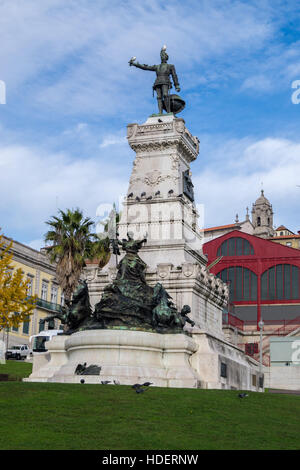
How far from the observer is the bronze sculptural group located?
29984mm

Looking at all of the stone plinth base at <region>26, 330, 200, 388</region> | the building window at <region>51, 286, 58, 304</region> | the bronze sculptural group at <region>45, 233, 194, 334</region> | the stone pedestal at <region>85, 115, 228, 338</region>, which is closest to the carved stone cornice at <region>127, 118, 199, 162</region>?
the stone pedestal at <region>85, 115, 228, 338</region>

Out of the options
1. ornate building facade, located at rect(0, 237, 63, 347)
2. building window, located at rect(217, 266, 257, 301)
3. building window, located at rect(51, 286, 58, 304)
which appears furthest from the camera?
building window, located at rect(51, 286, 58, 304)

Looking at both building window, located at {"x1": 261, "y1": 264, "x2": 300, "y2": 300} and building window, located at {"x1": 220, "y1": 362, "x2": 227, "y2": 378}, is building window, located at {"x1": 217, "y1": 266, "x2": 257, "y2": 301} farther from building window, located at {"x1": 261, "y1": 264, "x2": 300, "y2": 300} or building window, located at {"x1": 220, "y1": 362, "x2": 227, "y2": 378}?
building window, located at {"x1": 220, "y1": 362, "x2": 227, "y2": 378}

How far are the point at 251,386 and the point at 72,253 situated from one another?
60.7 ft

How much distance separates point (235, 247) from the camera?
73.3 m

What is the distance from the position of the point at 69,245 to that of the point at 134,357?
21.8 meters

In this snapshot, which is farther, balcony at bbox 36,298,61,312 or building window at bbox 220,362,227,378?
balcony at bbox 36,298,61,312

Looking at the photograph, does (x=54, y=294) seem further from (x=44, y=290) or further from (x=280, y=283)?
(x=280, y=283)

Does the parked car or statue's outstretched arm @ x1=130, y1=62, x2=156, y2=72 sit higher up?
statue's outstretched arm @ x1=130, y1=62, x2=156, y2=72

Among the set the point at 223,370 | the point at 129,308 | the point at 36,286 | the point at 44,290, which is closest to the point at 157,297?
the point at 129,308

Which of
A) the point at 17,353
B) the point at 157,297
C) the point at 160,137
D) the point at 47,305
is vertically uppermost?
the point at 160,137

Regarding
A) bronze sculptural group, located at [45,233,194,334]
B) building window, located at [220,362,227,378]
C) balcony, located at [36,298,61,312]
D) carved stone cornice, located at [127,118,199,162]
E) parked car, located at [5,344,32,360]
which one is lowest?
building window, located at [220,362,227,378]
